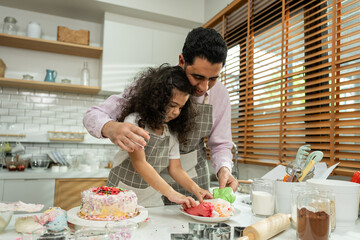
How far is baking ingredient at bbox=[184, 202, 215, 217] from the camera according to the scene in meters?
1.03

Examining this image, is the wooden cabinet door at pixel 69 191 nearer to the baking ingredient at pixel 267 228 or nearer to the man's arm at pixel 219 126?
the man's arm at pixel 219 126

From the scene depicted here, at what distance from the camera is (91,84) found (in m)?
3.51

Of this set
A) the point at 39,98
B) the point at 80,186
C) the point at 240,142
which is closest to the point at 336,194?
the point at 240,142

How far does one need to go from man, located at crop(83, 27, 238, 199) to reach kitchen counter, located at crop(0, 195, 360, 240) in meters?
0.28

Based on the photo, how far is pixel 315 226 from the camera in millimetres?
847

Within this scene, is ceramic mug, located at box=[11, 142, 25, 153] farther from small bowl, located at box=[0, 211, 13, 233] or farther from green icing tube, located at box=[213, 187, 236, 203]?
green icing tube, located at box=[213, 187, 236, 203]

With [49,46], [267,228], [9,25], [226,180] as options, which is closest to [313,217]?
[267,228]

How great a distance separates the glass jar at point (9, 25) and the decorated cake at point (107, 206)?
8.95ft

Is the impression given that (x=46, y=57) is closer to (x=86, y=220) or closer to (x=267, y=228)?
(x=86, y=220)

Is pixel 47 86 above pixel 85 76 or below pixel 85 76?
below

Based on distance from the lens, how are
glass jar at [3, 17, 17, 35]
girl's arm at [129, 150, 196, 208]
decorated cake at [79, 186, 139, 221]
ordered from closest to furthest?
decorated cake at [79, 186, 139, 221], girl's arm at [129, 150, 196, 208], glass jar at [3, 17, 17, 35]

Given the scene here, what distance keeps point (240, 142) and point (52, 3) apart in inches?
101

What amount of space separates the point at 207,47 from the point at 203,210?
0.70m

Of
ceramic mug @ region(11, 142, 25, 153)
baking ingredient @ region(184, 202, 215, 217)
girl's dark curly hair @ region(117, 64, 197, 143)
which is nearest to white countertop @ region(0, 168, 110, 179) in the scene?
ceramic mug @ region(11, 142, 25, 153)
